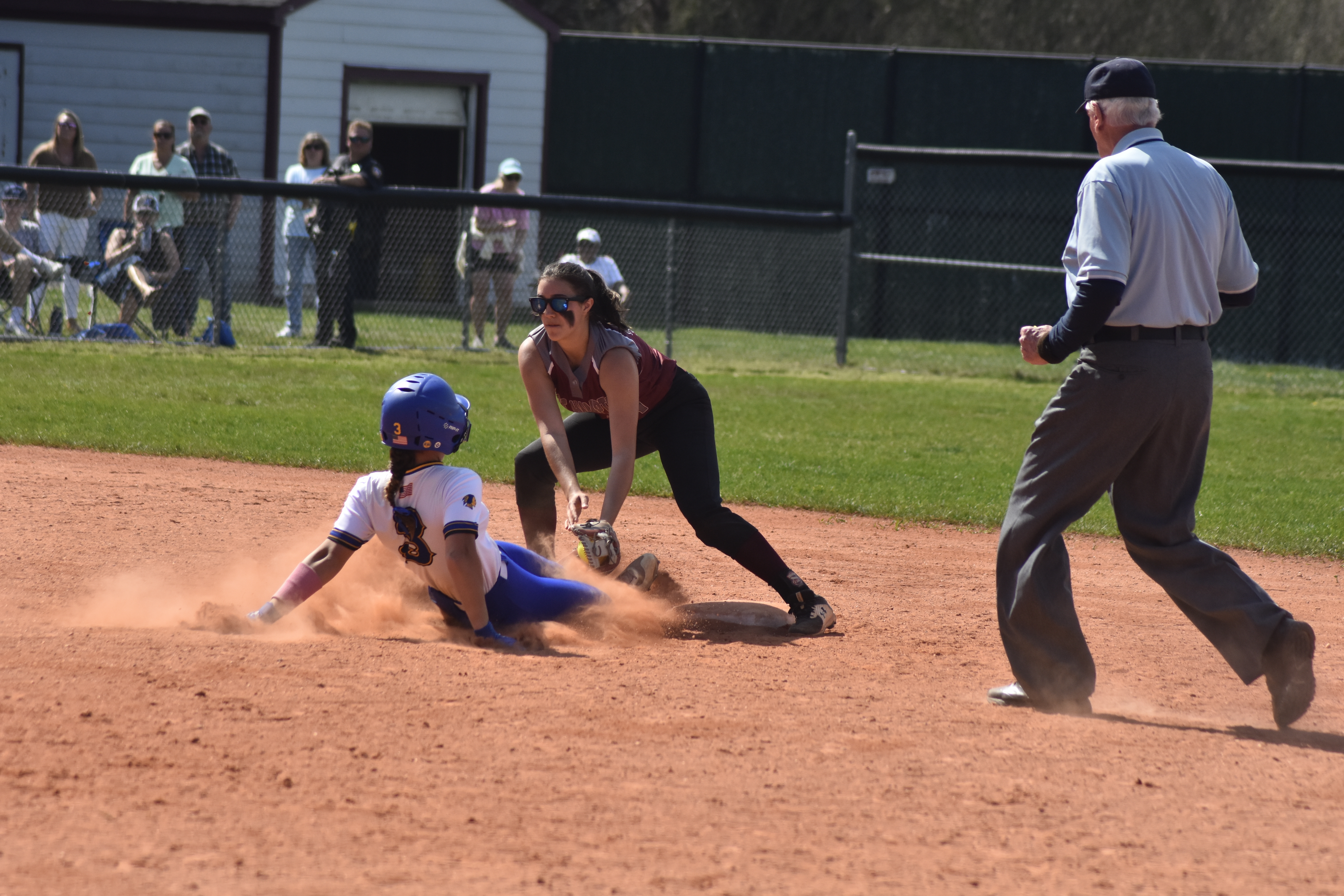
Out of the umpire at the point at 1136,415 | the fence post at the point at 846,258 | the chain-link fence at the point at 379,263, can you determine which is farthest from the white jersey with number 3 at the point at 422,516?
the fence post at the point at 846,258

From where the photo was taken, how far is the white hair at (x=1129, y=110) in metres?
4.26

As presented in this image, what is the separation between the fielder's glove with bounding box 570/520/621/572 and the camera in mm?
4938

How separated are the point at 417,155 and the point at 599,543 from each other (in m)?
16.2

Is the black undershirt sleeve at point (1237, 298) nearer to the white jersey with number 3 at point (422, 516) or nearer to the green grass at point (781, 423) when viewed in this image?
the white jersey with number 3 at point (422, 516)

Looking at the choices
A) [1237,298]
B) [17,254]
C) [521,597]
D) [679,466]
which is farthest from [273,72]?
[1237,298]

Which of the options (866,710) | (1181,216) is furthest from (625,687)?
(1181,216)

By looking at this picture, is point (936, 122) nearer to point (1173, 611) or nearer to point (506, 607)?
point (1173, 611)

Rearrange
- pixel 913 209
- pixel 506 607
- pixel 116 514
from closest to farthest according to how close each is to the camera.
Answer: pixel 506 607 → pixel 116 514 → pixel 913 209

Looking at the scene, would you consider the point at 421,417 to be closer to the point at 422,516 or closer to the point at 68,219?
the point at 422,516

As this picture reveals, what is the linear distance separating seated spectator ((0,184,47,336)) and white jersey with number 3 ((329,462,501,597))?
29.9 ft

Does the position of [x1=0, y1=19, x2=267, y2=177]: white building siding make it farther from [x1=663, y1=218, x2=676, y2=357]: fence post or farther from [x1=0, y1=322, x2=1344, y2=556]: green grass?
[x1=663, y1=218, x2=676, y2=357]: fence post

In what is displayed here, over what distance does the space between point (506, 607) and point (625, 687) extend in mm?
788

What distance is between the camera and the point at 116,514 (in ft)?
22.9

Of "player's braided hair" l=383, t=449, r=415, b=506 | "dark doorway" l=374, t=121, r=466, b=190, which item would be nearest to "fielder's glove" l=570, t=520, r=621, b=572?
"player's braided hair" l=383, t=449, r=415, b=506
